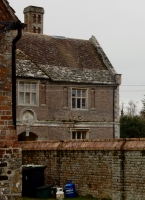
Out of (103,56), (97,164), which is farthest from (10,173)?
(103,56)

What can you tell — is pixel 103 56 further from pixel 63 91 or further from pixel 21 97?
pixel 21 97

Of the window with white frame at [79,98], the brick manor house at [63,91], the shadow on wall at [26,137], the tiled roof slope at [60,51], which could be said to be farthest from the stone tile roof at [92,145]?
the tiled roof slope at [60,51]

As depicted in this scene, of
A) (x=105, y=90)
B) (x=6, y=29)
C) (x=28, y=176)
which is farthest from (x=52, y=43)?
(x=6, y=29)

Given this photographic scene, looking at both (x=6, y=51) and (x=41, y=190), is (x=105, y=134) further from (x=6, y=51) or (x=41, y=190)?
(x=6, y=51)

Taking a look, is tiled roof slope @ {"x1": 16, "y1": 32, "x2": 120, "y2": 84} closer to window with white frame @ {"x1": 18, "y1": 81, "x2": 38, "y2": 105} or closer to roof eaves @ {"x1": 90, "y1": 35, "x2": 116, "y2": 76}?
roof eaves @ {"x1": 90, "y1": 35, "x2": 116, "y2": 76}

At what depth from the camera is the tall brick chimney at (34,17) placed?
4100 centimetres

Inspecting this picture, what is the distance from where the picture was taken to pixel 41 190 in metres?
17.8

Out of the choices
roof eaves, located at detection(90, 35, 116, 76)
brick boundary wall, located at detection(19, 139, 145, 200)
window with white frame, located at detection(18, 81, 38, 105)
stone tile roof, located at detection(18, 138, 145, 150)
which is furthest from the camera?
roof eaves, located at detection(90, 35, 116, 76)

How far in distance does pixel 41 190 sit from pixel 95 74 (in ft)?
60.1

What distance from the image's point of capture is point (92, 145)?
17.3 m

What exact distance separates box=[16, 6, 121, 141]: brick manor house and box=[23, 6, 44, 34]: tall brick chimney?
462 cm

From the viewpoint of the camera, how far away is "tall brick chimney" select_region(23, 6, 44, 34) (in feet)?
135

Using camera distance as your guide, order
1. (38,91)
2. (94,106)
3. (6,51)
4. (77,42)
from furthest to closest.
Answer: (77,42) → (94,106) → (38,91) → (6,51)

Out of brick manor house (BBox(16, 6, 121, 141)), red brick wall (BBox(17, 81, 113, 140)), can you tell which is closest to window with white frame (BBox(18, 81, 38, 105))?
brick manor house (BBox(16, 6, 121, 141))
